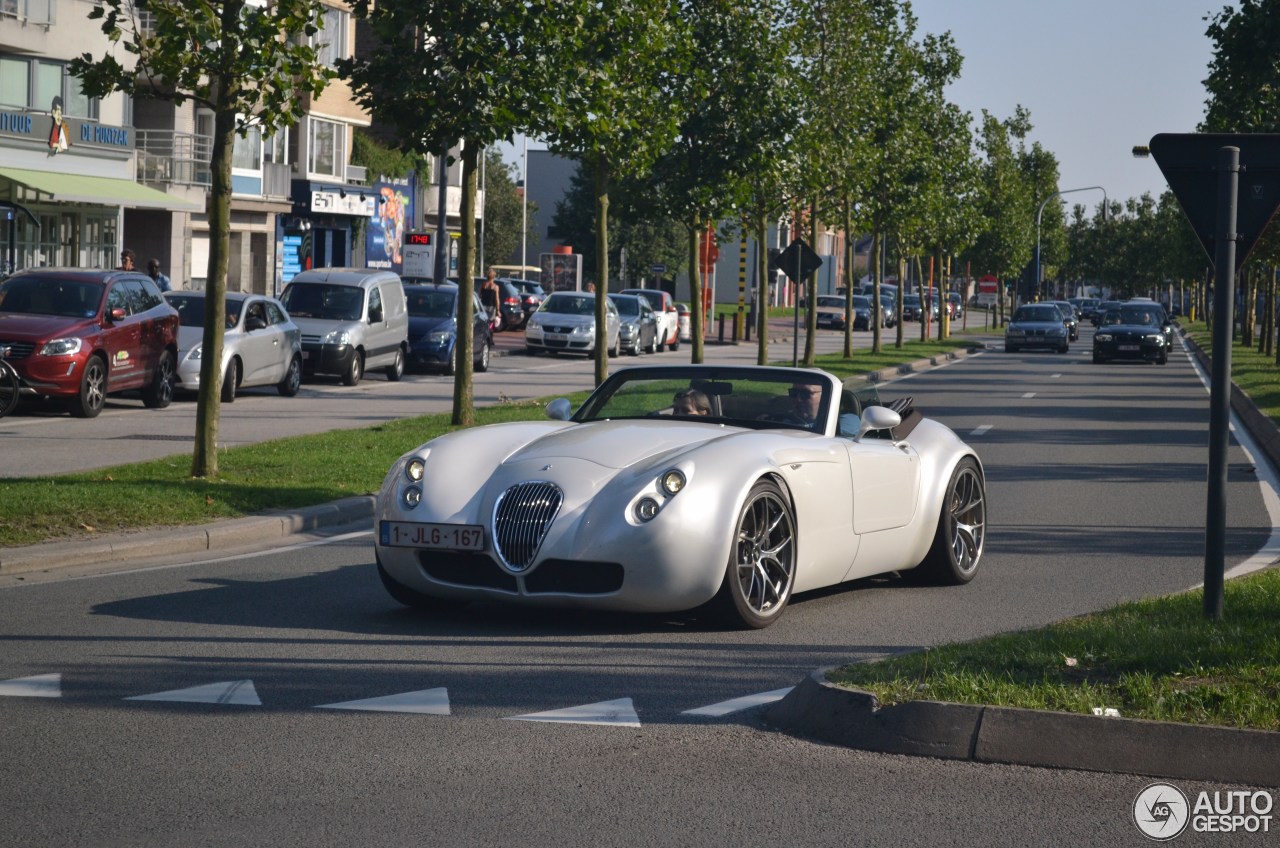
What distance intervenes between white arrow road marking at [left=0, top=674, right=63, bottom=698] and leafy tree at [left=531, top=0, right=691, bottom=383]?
482 inches

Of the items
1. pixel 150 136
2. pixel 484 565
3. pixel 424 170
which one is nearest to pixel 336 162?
pixel 424 170

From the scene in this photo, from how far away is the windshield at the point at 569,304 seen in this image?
1740 inches

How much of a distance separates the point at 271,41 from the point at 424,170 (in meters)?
55.0

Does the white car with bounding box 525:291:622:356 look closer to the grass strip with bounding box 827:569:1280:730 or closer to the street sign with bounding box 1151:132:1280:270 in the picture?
the street sign with bounding box 1151:132:1280:270

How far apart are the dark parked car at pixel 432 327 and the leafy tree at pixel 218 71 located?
19311mm

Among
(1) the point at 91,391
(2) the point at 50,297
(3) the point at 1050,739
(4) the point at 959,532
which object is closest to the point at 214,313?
(4) the point at 959,532

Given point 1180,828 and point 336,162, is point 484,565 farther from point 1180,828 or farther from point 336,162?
point 336,162

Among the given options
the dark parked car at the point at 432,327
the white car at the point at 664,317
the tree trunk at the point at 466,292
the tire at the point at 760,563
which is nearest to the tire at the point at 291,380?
the dark parked car at the point at 432,327

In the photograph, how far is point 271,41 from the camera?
43.9ft

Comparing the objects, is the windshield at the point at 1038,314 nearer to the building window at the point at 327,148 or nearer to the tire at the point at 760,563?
the building window at the point at 327,148

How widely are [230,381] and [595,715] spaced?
18.6 metres

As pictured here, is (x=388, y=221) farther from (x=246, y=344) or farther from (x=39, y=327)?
(x=39, y=327)

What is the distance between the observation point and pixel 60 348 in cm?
2055

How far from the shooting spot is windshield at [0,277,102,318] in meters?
21.3
